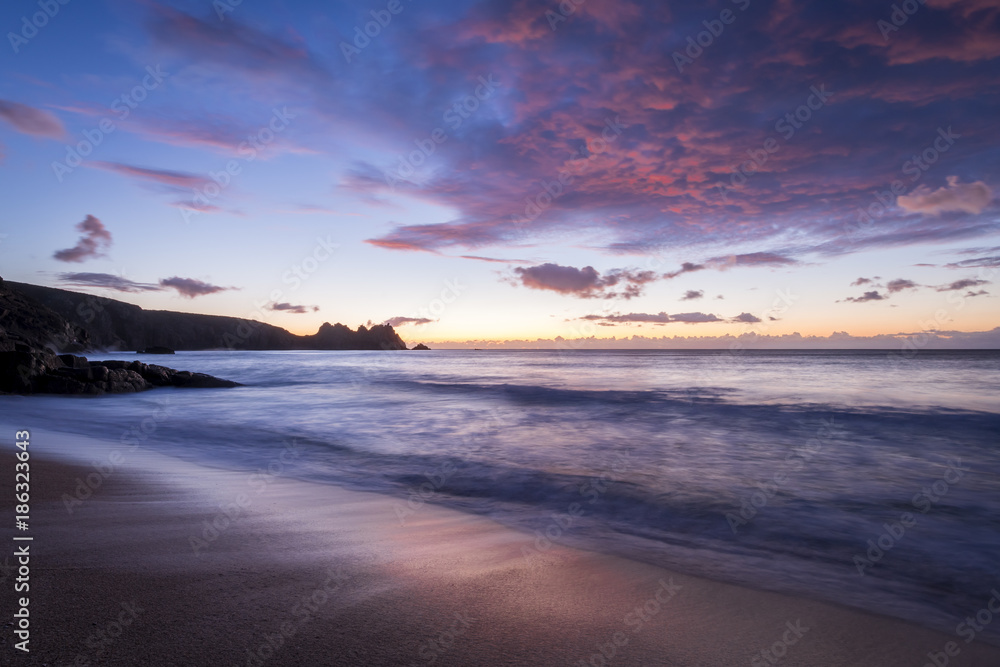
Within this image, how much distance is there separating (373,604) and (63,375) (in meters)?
23.0

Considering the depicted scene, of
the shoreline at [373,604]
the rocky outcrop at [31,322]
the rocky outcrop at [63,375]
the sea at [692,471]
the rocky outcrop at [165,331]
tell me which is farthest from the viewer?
the rocky outcrop at [165,331]

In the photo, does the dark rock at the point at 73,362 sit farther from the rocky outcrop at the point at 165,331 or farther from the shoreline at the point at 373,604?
the rocky outcrop at the point at 165,331

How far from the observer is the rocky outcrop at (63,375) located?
1769 cm

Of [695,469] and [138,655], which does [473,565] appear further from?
[695,469]

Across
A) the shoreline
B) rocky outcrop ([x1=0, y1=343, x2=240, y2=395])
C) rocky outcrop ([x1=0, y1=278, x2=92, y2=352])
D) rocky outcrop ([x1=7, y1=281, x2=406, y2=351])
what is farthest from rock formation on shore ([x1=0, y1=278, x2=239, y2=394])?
rocky outcrop ([x1=7, y1=281, x2=406, y2=351])

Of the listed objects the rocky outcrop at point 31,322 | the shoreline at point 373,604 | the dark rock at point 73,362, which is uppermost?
the rocky outcrop at point 31,322

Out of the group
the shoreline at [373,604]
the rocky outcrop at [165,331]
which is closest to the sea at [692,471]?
the shoreline at [373,604]

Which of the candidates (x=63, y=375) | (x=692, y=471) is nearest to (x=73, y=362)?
(x=63, y=375)

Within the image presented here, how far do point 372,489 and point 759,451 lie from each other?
8.25 metres

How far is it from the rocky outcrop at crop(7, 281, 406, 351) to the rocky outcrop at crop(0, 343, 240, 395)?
6879 cm

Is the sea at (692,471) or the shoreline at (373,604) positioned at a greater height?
the shoreline at (373,604)

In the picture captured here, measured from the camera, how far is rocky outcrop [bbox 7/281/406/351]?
385ft

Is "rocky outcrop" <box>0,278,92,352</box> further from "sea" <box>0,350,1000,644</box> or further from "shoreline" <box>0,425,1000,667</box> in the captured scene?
"shoreline" <box>0,425,1000,667</box>

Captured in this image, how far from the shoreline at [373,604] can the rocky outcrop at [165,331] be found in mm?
92813
